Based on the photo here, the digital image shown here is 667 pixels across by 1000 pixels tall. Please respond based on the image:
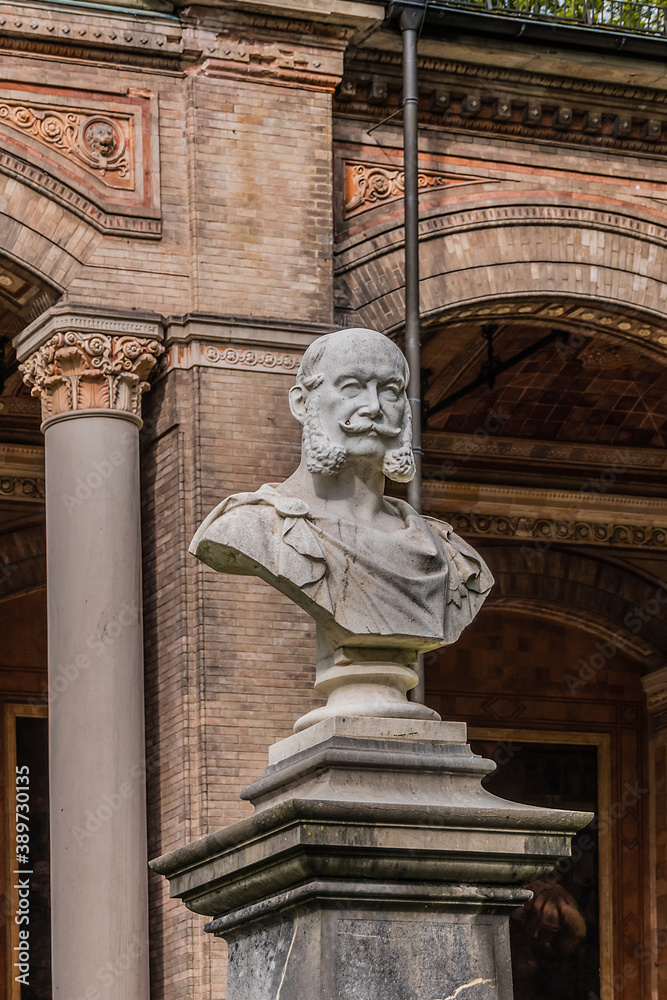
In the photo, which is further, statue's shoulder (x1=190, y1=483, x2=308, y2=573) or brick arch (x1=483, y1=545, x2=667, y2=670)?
brick arch (x1=483, y1=545, x2=667, y2=670)

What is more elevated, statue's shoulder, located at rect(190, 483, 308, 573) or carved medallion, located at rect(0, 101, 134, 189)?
carved medallion, located at rect(0, 101, 134, 189)

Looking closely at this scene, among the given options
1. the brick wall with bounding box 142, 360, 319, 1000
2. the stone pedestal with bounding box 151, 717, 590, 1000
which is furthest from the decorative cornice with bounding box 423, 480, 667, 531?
the stone pedestal with bounding box 151, 717, 590, 1000

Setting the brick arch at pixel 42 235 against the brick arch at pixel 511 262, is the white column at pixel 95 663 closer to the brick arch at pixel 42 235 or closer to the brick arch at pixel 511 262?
the brick arch at pixel 42 235

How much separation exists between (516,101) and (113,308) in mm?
3614

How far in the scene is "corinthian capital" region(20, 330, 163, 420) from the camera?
494 inches

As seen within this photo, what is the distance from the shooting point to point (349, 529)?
7297 mm

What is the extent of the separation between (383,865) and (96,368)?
6.39m

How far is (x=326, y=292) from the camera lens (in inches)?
518

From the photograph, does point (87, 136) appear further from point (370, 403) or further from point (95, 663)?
point (370, 403)

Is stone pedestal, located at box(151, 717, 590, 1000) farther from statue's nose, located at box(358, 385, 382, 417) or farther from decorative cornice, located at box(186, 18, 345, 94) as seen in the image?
decorative cornice, located at box(186, 18, 345, 94)

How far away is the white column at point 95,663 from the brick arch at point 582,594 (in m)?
8.14

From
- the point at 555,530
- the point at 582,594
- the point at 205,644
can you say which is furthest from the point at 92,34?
the point at 582,594

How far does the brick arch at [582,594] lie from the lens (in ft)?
66.7

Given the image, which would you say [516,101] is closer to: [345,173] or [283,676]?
[345,173]
